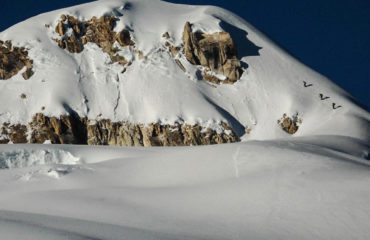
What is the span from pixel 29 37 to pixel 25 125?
47.5 feet

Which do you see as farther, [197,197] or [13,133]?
[13,133]

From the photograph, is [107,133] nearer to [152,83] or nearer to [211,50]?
[152,83]

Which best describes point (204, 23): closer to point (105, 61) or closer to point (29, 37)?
point (105, 61)

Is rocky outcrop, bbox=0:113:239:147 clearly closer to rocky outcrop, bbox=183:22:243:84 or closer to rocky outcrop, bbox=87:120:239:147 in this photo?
rocky outcrop, bbox=87:120:239:147

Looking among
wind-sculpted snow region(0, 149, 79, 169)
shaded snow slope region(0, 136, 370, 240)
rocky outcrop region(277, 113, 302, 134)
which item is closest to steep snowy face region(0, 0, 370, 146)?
rocky outcrop region(277, 113, 302, 134)

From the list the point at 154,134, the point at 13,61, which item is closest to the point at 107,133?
the point at 154,134

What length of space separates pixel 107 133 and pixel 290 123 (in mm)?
19506

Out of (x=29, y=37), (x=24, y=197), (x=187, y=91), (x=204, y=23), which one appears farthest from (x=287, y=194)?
(x=29, y=37)

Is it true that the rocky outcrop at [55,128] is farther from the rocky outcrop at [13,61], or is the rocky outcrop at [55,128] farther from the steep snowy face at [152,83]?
the rocky outcrop at [13,61]

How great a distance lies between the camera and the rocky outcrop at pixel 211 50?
4581cm

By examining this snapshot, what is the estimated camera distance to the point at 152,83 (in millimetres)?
41938

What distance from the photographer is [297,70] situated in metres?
44.1

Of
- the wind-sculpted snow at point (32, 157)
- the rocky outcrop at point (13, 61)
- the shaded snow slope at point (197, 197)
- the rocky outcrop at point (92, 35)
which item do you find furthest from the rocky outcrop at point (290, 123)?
the rocky outcrop at point (13, 61)

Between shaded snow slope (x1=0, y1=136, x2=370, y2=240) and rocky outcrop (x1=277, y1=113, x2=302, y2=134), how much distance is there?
22640 millimetres
